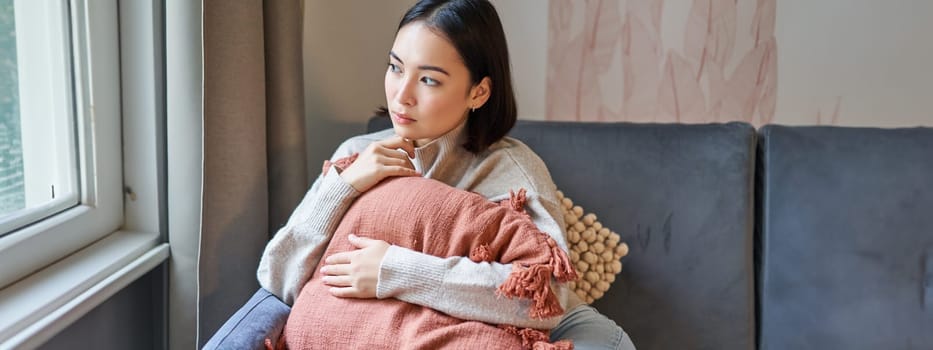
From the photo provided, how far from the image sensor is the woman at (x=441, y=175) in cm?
123

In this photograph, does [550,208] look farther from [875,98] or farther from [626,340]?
[875,98]

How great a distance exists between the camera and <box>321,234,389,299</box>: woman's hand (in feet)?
4.07

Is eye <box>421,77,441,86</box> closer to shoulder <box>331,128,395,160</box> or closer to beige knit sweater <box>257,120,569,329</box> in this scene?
beige knit sweater <box>257,120,569,329</box>

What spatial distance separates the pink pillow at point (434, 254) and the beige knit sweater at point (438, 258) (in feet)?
0.06

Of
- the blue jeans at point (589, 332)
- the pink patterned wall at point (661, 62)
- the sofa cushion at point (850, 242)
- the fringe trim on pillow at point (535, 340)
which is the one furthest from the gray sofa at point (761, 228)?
the fringe trim on pillow at point (535, 340)

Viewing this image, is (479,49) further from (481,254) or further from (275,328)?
(275,328)

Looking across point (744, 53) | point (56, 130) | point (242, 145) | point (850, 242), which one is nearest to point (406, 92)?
point (242, 145)

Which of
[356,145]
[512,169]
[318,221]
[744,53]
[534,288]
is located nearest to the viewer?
[534,288]

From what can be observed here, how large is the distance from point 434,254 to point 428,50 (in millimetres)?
331

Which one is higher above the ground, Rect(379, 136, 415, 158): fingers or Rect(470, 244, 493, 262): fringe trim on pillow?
Rect(379, 136, 415, 158): fingers

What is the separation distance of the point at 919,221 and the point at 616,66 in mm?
794

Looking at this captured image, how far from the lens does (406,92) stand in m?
1.34

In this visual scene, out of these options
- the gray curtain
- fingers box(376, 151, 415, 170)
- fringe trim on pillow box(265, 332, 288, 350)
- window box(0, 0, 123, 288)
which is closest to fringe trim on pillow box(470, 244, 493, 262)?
fingers box(376, 151, 415, 170)

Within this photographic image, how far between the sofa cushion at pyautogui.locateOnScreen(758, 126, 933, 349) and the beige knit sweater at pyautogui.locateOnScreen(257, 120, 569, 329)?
21.7 inches
